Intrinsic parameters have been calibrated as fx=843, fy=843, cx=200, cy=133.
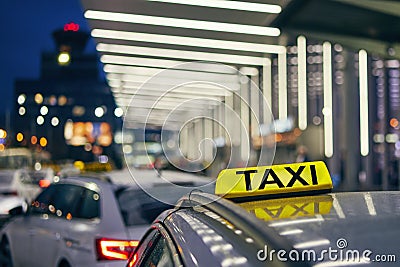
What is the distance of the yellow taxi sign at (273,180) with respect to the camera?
11.5 ft

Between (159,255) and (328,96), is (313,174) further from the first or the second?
(328,96)

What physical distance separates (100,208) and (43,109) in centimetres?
3436

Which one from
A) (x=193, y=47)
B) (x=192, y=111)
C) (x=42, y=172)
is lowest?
(x=42, y=172)

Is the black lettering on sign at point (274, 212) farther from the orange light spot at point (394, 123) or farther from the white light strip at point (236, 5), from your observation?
the orange light spot at point (394, 123)

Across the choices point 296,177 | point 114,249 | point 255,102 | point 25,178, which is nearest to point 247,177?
point 296,177

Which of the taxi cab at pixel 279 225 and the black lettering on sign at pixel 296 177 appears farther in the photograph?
the black lettering on sign at pixel 296 177

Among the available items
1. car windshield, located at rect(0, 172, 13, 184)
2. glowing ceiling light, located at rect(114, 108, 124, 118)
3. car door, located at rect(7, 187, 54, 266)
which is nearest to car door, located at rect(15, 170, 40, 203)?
car windshield, located at rect(0, 172, 13, 184)

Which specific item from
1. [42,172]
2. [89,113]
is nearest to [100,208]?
[42,172]

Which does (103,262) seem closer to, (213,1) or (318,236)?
(318,236)

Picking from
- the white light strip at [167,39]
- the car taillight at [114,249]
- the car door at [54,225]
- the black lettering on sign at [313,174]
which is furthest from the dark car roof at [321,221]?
the white light strip at [167,39]

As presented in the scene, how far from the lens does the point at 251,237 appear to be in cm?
267

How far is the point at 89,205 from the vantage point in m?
8.64

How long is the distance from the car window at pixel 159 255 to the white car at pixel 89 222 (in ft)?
12.6

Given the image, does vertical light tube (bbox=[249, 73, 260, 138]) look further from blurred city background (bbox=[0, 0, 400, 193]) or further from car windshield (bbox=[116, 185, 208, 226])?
car windshield (bbox=[116, 185, 208, 226])
